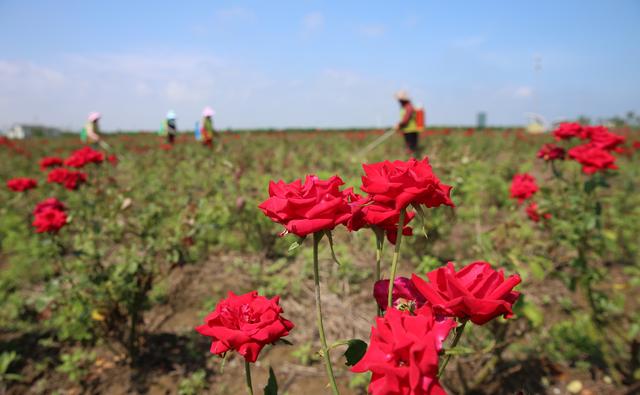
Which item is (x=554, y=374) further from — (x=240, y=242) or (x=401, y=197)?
(x=240, y=242)

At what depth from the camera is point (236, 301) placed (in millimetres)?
815

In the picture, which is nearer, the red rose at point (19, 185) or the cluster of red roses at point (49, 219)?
the cluster of red roses at point (49, 219)

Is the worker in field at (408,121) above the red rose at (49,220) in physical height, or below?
above

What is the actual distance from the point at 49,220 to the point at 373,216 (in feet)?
7.56

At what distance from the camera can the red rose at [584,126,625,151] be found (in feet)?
7.45

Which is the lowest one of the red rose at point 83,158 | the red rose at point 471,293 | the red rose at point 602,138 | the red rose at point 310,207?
the red rose at point 471,293

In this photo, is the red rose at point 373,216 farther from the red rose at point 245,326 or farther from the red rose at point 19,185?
the red rose at point 19,185

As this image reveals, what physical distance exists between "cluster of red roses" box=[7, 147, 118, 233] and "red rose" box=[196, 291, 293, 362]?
1952 mm

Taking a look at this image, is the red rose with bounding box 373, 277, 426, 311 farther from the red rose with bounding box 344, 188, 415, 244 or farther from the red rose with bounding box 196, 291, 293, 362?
the red rose with bounding box 196, 291, 293, 362

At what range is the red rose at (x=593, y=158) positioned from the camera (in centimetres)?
219

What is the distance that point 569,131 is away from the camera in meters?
2.39

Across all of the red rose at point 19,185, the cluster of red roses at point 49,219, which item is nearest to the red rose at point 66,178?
the red rose at point 19,185

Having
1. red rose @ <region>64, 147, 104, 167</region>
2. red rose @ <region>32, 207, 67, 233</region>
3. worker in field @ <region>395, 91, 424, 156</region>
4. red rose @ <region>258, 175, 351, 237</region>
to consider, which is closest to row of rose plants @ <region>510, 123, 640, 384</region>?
red rose @ <region>258, 175, 351, 237</region>

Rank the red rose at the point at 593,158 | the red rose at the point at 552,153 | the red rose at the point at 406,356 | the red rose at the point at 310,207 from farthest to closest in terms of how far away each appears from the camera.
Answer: the red rose at the point at 552,153
the red rose at the point at 593,158
the red rose at the point at 310,207
the red rose at the point at 406,356
